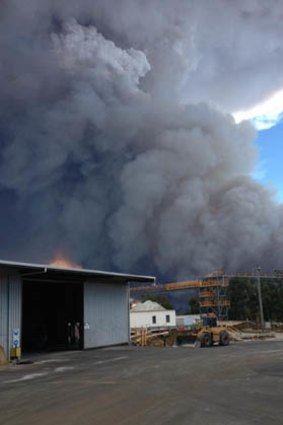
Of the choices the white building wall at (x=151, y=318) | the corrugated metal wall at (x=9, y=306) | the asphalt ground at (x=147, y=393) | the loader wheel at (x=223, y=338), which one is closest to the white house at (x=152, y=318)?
the white building wall at (x=151, y=318)

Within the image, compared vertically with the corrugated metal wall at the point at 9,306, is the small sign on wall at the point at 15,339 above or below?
below

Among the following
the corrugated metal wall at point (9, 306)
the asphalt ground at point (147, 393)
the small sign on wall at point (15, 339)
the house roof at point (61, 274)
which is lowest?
the asphalt ground at point (147, 393)

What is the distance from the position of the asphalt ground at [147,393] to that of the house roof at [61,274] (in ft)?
21.0

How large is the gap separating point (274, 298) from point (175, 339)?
2567 inches

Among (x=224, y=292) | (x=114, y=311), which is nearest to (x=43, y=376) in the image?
(x=114, y=311)

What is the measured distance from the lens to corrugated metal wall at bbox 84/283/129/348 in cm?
3538

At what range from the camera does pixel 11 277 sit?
28.7m

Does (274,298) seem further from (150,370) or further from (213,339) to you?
(150,370)

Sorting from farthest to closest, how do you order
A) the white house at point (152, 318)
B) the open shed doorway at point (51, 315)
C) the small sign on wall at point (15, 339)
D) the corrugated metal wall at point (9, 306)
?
the white house at point (152, 318)
the open shed doorway at point (51, 315)
the corrugated metal wall at point (9, 306)
the small sign on wall at point (15, 339)

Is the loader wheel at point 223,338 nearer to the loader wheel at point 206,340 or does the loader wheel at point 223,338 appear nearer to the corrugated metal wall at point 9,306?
the loader wheel at point 206,340

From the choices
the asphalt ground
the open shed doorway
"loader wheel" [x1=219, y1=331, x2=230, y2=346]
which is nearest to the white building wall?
the open shed doorway

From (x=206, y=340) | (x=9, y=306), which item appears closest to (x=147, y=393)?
(x=9, y=306)

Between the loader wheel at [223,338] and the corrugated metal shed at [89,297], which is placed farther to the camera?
the loader wheel at [223,338]

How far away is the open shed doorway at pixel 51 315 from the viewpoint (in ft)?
124
